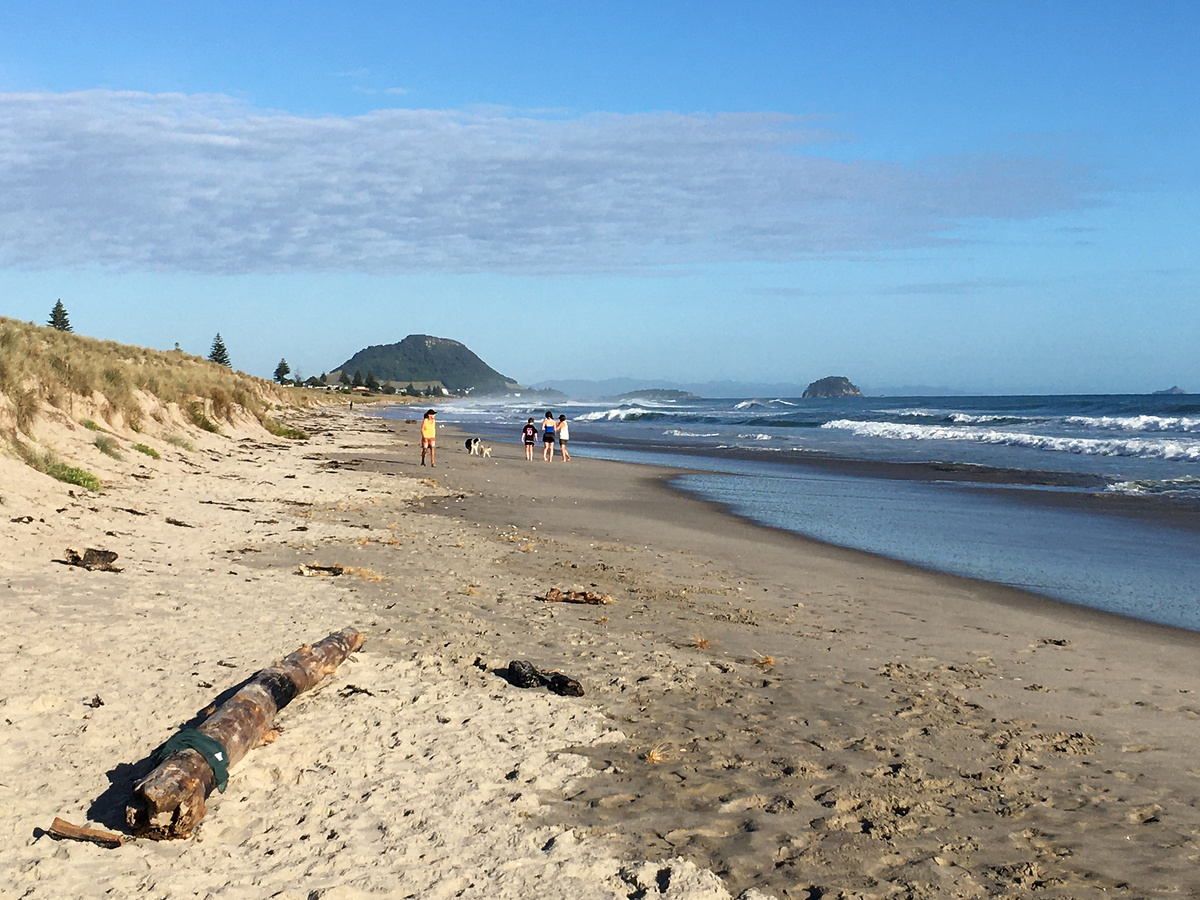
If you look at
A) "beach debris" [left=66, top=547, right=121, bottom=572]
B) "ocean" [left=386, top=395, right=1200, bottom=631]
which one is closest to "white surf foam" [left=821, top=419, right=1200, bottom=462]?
"ocean" [left=386, top=395, right=1200, bottom=631]

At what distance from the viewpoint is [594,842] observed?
4520 mm

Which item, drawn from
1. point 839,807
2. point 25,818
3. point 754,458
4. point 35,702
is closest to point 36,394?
point 35,702

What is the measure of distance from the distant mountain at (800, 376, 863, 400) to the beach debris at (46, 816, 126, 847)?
16675cm

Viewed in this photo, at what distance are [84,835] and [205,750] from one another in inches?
25.6

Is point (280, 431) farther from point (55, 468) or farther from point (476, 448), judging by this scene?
point (55, 468)

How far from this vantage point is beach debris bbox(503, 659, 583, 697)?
6.55 meters

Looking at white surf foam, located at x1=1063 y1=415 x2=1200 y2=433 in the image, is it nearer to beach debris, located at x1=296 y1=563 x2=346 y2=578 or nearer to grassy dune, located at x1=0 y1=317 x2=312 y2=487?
grassy dune, located at x1=0 y1=317 x2=312 y2=487

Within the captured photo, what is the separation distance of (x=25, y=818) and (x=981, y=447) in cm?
3842

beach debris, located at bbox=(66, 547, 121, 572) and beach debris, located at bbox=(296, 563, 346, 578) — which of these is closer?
beach debris, located at bbox=(66, 547, 121, 572)

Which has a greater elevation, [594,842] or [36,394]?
[36,394]

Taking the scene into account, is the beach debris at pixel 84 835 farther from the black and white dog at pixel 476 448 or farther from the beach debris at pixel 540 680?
the black and white dog at pixel 476 448

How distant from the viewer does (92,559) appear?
362 inches

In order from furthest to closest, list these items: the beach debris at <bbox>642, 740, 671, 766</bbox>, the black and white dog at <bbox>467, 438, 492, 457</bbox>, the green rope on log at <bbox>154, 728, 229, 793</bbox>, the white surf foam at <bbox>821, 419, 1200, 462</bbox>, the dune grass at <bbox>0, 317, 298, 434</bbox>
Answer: the white surf foam at <bbox>821, 419, 1200, 462</bbox> < the black and white dog at <bbox>467, 438, 492, 457</bbox> < the dune grass at <bbox>0, 317, 298, 434</bbox> < the beach debris at <bbox>642, 740, 671, 766</bbox> < the green rope on log at <bbox>154, 728, 229, 793</bbox>

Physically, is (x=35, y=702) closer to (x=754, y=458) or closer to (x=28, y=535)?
(x=28, y=535)
